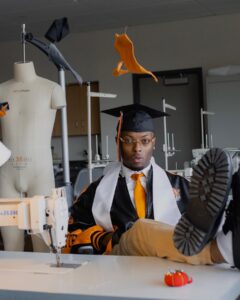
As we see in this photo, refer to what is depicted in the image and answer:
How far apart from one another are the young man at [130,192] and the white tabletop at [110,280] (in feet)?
1.86

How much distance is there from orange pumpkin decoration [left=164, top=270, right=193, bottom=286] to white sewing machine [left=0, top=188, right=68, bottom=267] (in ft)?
1.46

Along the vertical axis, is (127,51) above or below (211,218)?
above

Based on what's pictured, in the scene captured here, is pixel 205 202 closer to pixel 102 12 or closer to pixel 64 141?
pixel 64 141

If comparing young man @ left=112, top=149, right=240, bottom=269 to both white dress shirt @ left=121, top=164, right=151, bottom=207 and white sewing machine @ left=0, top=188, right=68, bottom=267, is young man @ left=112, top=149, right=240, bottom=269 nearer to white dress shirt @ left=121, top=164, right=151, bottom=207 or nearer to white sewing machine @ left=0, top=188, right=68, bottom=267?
white sewing machine @ left=0, top=188, right=68, bottom=267

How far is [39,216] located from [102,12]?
232 inches

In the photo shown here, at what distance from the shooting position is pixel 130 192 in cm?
258

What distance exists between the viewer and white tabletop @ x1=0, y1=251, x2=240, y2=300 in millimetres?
1416

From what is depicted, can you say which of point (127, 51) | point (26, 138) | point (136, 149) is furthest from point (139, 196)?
point (26, 138)

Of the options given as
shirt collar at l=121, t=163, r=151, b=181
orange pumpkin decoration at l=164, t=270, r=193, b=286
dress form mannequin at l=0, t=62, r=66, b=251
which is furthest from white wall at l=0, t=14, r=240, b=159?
orange pumpkin decoration at l=164, t=270, r=193, b=286

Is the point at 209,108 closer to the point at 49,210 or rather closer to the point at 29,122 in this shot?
the point at 29,122

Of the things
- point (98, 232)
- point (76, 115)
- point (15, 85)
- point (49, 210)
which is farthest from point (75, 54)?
point (49, 210)

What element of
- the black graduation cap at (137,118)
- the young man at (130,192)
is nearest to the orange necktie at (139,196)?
the young man at (130,192)

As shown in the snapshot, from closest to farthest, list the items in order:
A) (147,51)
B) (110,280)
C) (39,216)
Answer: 1. (110,280)
2. (39,216)
3. (147,51)

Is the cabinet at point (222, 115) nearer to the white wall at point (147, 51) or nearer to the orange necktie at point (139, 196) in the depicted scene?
the white wall at point (147, 51)
